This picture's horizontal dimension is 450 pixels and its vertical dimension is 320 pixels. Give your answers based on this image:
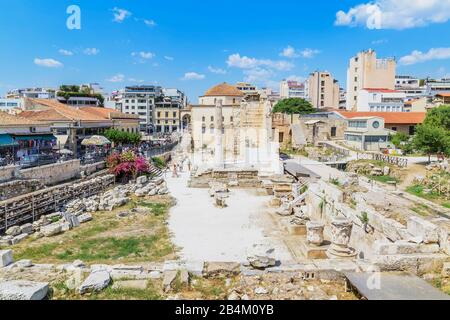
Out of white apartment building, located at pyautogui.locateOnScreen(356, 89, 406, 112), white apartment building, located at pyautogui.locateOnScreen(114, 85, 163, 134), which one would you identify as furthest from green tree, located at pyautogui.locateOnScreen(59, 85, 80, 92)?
white apartment building, located at pyautogui.locateOnScreen(356, 89, 406, 112)

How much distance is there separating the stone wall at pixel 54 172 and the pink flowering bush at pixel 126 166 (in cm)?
236

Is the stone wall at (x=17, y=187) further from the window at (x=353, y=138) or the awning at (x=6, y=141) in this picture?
the window at (x=353, y=138)

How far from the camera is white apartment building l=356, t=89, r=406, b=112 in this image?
191ft

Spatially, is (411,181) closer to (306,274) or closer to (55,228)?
(306,274)

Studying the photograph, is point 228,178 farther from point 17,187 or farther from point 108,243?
point 108,243

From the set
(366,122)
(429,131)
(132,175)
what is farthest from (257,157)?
(366,122)

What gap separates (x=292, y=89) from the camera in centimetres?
11844

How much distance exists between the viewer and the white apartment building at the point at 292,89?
11692cm

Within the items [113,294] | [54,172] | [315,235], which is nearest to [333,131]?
[54,172]

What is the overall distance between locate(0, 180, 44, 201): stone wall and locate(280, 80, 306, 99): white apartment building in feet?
329

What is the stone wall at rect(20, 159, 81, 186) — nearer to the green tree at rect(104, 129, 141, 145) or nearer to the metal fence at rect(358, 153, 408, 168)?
the green tree at rect(104, 129, 141, 145)

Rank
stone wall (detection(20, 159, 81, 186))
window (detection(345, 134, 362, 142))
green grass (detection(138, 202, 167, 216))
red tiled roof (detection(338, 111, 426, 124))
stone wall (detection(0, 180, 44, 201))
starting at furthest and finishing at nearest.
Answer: red tiled roof (detection(338, 111, 426, 124)), window (detection(345, 134, 362, 142)), stone wall (detection(20, 159, 81, 186)), stone wall (detection(0, 180, 44, 201)), green grass (detection(138, 202, 167, 216))

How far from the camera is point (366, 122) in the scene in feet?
126

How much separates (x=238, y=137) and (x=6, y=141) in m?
19.0
